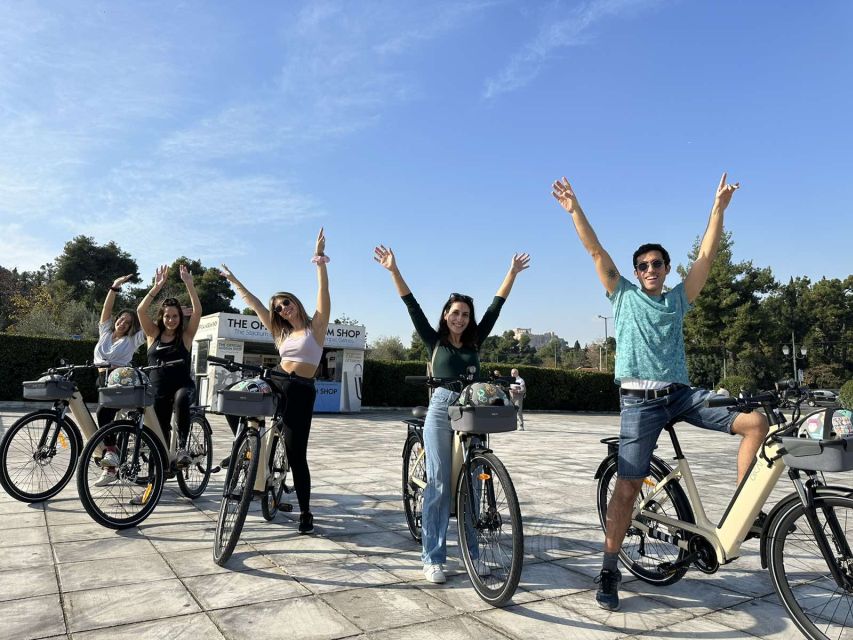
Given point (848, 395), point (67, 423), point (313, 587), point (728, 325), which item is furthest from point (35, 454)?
point (728, 325)

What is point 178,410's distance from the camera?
5.32 m

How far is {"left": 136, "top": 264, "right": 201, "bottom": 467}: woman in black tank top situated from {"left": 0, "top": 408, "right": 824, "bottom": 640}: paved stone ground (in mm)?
701

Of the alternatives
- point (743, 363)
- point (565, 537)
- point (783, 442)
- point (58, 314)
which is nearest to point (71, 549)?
point (565, 537)

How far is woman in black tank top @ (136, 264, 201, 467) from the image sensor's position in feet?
17.5

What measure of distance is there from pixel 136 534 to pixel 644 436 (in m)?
3.45

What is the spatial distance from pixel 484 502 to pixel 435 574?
1.66 feet

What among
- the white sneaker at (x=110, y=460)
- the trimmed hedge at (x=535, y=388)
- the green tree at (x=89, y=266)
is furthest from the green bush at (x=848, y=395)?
the green tree at (x=89, y=266)

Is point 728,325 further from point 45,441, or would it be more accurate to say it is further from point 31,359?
point 45,441

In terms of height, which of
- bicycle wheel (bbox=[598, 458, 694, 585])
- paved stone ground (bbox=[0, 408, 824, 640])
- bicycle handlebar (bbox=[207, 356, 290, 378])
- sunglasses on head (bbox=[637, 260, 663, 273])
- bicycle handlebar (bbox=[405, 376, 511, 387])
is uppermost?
sunglasses on head (bbox=[637, 260, 663, 273])

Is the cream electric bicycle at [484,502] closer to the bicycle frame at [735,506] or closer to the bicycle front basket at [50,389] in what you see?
the bicycle frame at [735,506]

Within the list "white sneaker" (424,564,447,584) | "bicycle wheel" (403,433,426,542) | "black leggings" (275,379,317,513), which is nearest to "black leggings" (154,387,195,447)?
"black leggings" (275,379,317,513)

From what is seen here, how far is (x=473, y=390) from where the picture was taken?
10.8 ft

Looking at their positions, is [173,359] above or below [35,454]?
above

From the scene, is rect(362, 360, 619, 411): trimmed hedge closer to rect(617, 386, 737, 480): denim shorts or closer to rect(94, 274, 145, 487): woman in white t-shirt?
rect(94, 274, 145, 487): woman in white t-shirt
